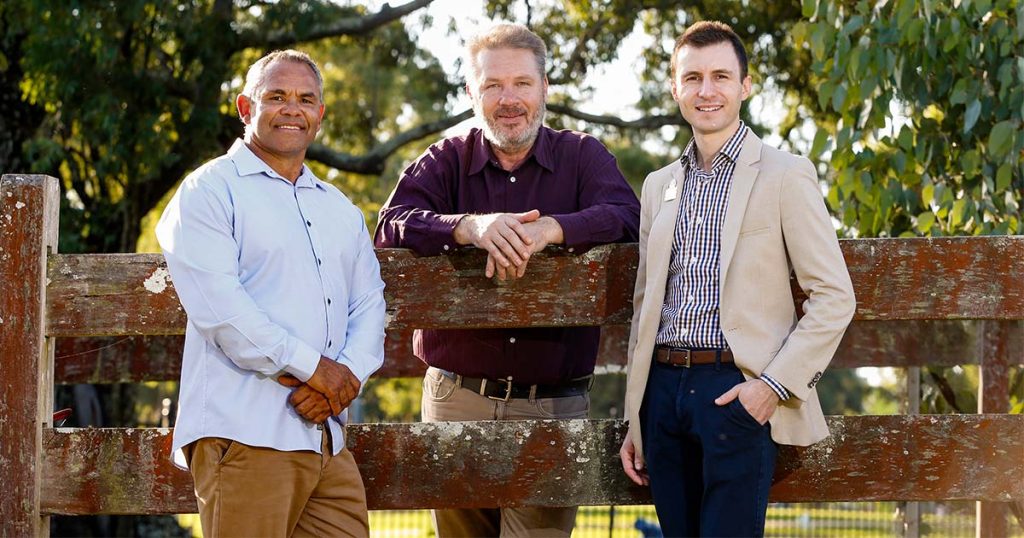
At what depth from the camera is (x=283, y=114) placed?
336cm

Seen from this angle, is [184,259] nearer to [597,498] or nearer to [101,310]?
[101,310]

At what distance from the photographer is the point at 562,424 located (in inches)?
141

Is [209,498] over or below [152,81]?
below

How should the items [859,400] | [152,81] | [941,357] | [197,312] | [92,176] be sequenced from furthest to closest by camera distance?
[859,400] → [92,176] → [152,81] → [941,357] → [197,312]

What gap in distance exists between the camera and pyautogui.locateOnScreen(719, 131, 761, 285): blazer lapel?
10.3 ft

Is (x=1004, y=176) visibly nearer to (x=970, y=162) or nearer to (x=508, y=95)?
(x=970, y=162)

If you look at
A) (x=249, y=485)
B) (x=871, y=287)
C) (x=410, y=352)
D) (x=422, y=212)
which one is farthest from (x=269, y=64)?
(x=410, y=352)

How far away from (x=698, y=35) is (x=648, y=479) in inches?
50.2

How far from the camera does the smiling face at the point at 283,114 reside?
3.36 metres

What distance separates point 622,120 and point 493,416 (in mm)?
9963

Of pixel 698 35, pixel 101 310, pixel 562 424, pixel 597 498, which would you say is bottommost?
pixel 597 498

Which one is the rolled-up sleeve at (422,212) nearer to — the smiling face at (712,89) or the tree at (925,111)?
the smiling face at (712,89)

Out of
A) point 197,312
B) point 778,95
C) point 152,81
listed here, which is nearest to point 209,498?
point 197,312

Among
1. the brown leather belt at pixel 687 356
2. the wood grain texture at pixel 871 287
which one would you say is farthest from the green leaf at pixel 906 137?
Answer: the brown leather belt at pixel 687 356
